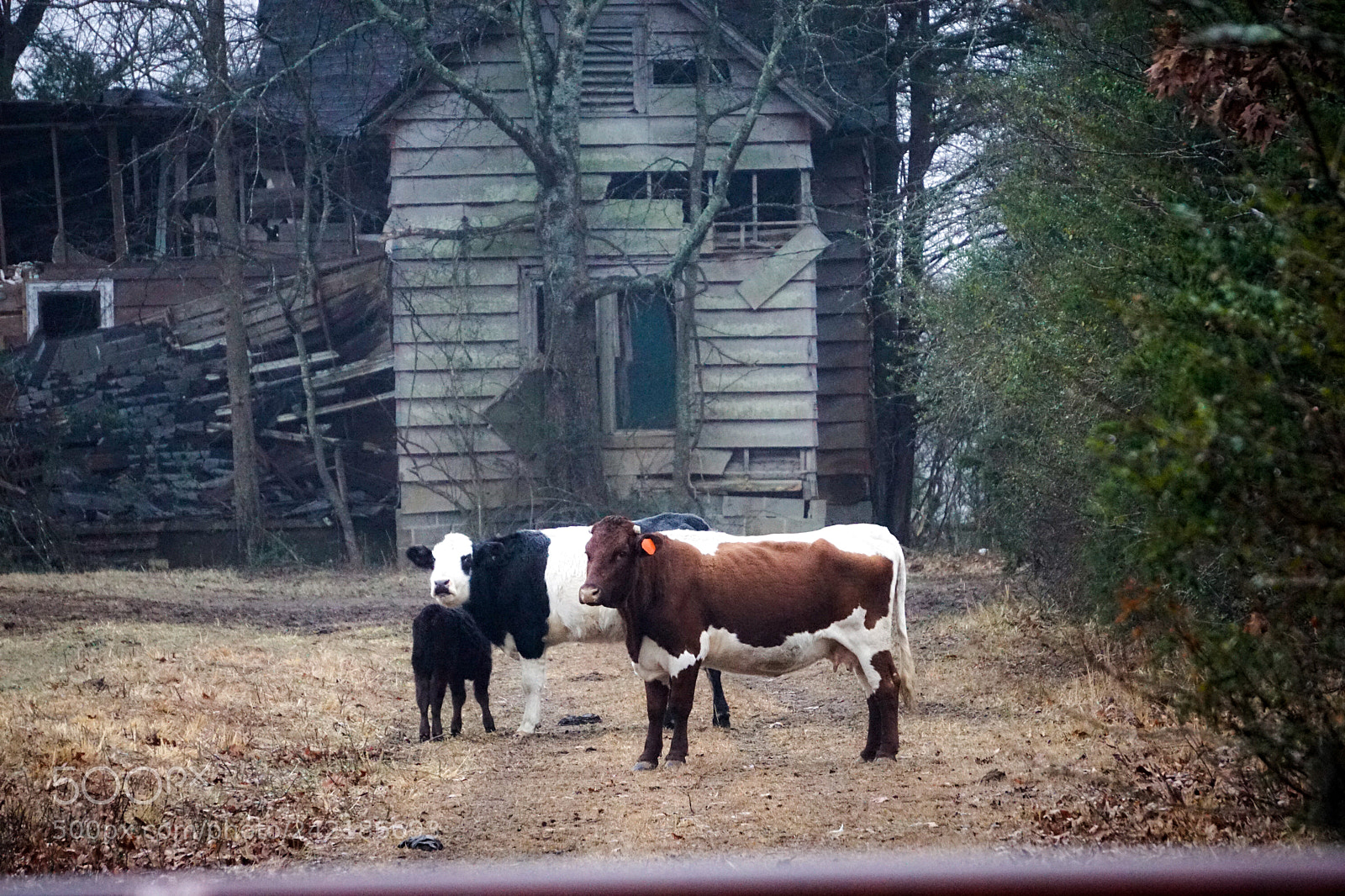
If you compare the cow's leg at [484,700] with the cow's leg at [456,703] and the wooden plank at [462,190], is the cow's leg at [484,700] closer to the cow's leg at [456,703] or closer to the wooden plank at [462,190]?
the cow's leg at [456,703]

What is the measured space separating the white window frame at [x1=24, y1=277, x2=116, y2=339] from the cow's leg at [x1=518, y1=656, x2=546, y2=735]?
589 inches

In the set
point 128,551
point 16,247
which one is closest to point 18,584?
point 128,551

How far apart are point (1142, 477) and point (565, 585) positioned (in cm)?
660

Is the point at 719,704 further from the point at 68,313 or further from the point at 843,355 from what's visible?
the point at 68,313

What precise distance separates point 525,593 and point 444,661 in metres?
0.92

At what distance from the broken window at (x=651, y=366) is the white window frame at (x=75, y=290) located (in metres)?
8.67

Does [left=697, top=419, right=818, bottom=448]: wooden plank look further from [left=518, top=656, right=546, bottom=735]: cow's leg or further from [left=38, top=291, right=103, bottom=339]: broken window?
[left=38, top=291, right=103, bottom=339]: broken window

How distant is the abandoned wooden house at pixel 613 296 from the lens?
20578mm

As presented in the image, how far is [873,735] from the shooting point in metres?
8.52

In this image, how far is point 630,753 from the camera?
8891mm

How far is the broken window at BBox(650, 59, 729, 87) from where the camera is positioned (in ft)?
68.2

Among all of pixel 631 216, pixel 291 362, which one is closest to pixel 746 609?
pixel 631 216

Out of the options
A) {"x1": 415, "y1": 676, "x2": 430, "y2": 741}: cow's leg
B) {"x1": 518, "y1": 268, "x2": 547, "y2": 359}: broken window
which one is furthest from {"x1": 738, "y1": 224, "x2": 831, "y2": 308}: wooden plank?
{"x1": 415, "y1": 676, "x2": 430, "y2": 741}: cow's leg

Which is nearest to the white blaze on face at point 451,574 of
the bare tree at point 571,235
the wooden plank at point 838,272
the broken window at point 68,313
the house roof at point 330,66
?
the bare tree at point 571,235
